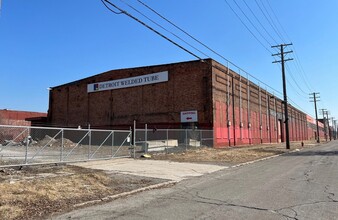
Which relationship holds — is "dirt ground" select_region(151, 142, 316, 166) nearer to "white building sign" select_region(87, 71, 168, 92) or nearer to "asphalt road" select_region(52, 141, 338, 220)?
"asphalt road" select_region(52, 141, 338, 220)

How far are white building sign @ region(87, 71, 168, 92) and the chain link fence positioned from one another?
7.51 meters

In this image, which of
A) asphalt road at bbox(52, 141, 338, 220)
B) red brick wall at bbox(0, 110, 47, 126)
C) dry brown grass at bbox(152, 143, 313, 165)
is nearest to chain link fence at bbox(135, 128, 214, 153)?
dry brown grass at bbox(152, 143, 313, 165)

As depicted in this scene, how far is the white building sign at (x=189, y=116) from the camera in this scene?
39.7m

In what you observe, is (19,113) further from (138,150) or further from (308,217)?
(308,217)

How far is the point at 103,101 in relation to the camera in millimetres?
49406

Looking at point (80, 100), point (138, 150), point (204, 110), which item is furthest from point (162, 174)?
point (80, 100)

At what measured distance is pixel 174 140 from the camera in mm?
31531

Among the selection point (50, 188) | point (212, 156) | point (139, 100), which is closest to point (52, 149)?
point (212, 156)

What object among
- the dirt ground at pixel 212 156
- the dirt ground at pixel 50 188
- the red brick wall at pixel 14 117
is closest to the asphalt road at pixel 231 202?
the dirt ground at pixel 50 188

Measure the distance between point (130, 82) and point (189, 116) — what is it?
1052 centimetres

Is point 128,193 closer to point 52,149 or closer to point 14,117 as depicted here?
point 52,149

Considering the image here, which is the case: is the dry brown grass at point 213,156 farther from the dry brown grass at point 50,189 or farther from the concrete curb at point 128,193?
the dry brown grass at point 50,189

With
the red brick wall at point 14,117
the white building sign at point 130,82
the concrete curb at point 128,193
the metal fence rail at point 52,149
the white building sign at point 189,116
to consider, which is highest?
the white building sign at point 130,82

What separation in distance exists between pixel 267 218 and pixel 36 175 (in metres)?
9.12
